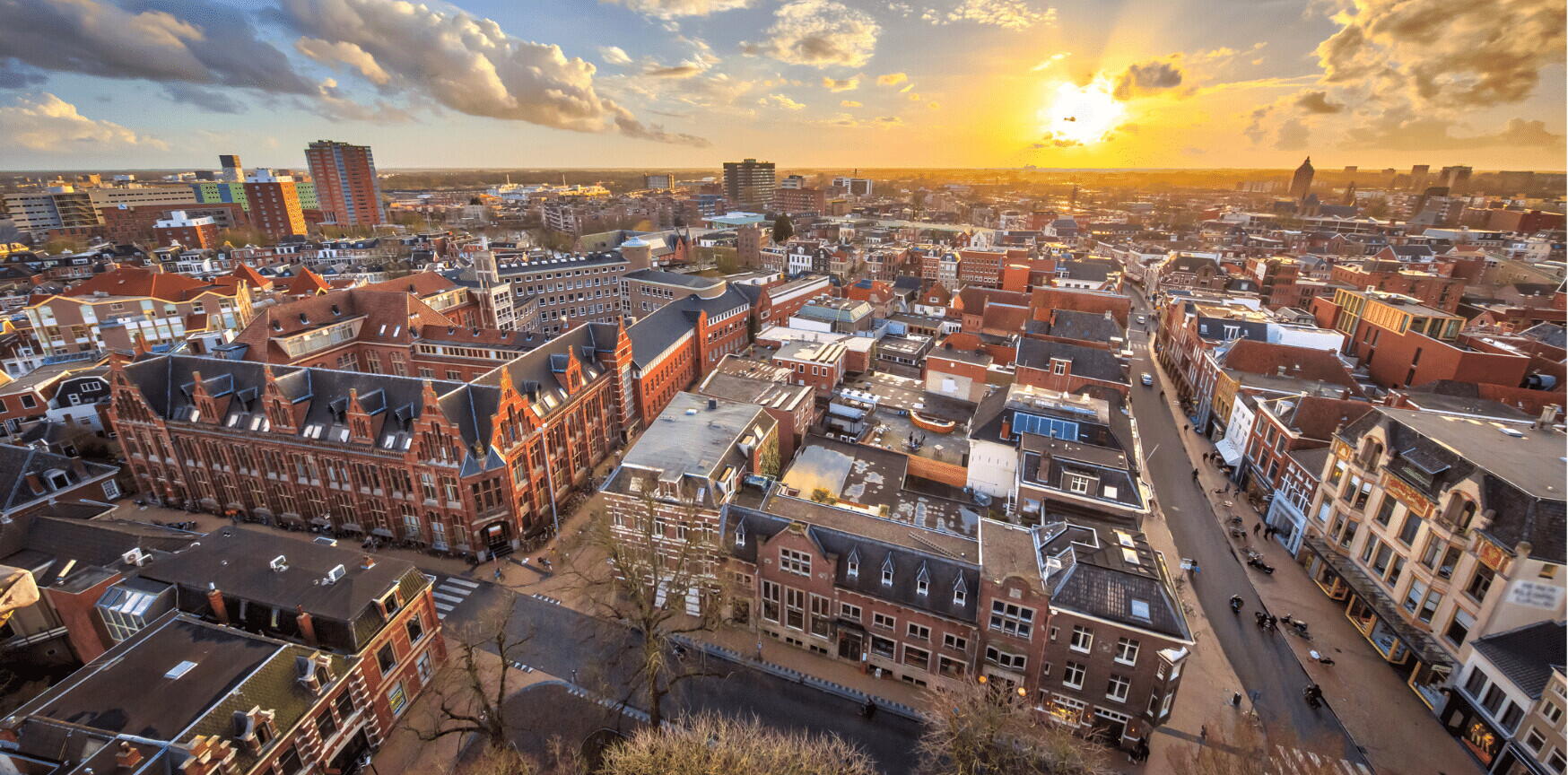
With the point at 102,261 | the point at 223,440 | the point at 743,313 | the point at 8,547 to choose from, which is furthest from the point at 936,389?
the point at 102,261

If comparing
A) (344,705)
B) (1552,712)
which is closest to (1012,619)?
(1552,712)

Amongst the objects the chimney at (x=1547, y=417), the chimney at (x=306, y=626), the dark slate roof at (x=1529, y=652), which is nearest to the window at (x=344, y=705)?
the chimney at (x=306, y=626)

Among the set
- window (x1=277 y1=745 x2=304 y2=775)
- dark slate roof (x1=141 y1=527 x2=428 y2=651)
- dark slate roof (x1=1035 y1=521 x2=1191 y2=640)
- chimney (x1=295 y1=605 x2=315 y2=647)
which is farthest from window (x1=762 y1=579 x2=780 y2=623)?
chimney (x1=295 y1=605 x2=315 y2=647)

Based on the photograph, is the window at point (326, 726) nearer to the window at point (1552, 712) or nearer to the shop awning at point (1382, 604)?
the window at point (1552, 712)

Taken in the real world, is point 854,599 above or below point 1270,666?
above

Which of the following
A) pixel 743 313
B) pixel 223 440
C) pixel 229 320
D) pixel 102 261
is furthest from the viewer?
pixel 102 261

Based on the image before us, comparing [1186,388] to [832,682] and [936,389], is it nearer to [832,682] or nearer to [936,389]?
[936,389]

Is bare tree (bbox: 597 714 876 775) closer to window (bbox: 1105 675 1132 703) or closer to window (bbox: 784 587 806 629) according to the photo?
window (bbox: 784 587 806 629)
